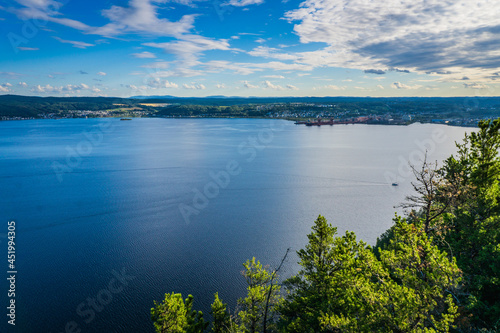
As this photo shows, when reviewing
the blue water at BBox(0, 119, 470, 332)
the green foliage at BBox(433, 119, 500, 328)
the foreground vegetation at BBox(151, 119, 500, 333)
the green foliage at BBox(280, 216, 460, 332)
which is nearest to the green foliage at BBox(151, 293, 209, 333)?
the foreground vegetation at BBox(151, 119, 500, 333)

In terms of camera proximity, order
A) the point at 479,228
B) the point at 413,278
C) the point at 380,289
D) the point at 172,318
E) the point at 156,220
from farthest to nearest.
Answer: the point at 156,220 → the point at 479,228 → the point at 172,318 → the point at 380,289 → the point at 413,278

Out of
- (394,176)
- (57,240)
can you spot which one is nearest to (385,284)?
(57,240)

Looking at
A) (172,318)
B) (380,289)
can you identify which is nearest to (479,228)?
(380,289)

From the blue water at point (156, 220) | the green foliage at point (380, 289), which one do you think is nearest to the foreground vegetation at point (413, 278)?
the green foliage at point (380, 289)

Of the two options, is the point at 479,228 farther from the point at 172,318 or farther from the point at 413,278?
the point at 172,318

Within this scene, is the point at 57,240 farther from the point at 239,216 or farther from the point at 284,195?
the point at 284,195

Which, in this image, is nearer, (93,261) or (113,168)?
(93,261)
